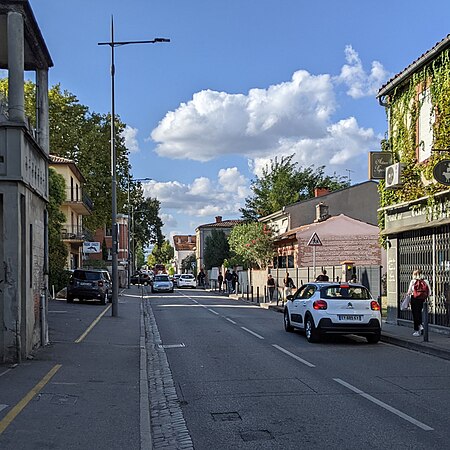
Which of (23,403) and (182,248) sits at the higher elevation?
(182,248)

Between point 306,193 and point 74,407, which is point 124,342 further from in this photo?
point 306,193

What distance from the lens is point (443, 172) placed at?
1552 cm

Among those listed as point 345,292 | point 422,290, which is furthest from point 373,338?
point 422,290

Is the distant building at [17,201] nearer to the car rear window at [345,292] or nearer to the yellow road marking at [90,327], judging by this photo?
the yellow road marking at [90,327]

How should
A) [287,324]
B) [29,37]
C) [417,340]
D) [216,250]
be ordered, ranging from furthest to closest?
[216,250]
[287,324]
[417,340]
[29,37]

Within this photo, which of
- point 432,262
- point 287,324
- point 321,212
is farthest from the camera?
point 321,212

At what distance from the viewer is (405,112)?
1969 cm

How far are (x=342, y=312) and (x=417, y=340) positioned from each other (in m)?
1.88

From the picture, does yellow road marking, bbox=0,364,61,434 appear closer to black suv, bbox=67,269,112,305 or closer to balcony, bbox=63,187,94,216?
black suv, bbox=67,269,112,305

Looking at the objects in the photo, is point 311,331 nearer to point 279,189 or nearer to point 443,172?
point 443,172

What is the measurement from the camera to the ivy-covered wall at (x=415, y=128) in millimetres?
16969

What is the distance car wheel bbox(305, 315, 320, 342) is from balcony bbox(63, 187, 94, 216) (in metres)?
31.4

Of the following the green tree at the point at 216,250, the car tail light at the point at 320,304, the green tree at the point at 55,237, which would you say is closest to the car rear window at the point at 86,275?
the green tree at the point at 55,237

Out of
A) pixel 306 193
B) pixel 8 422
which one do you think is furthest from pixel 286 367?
pixel 306 193
